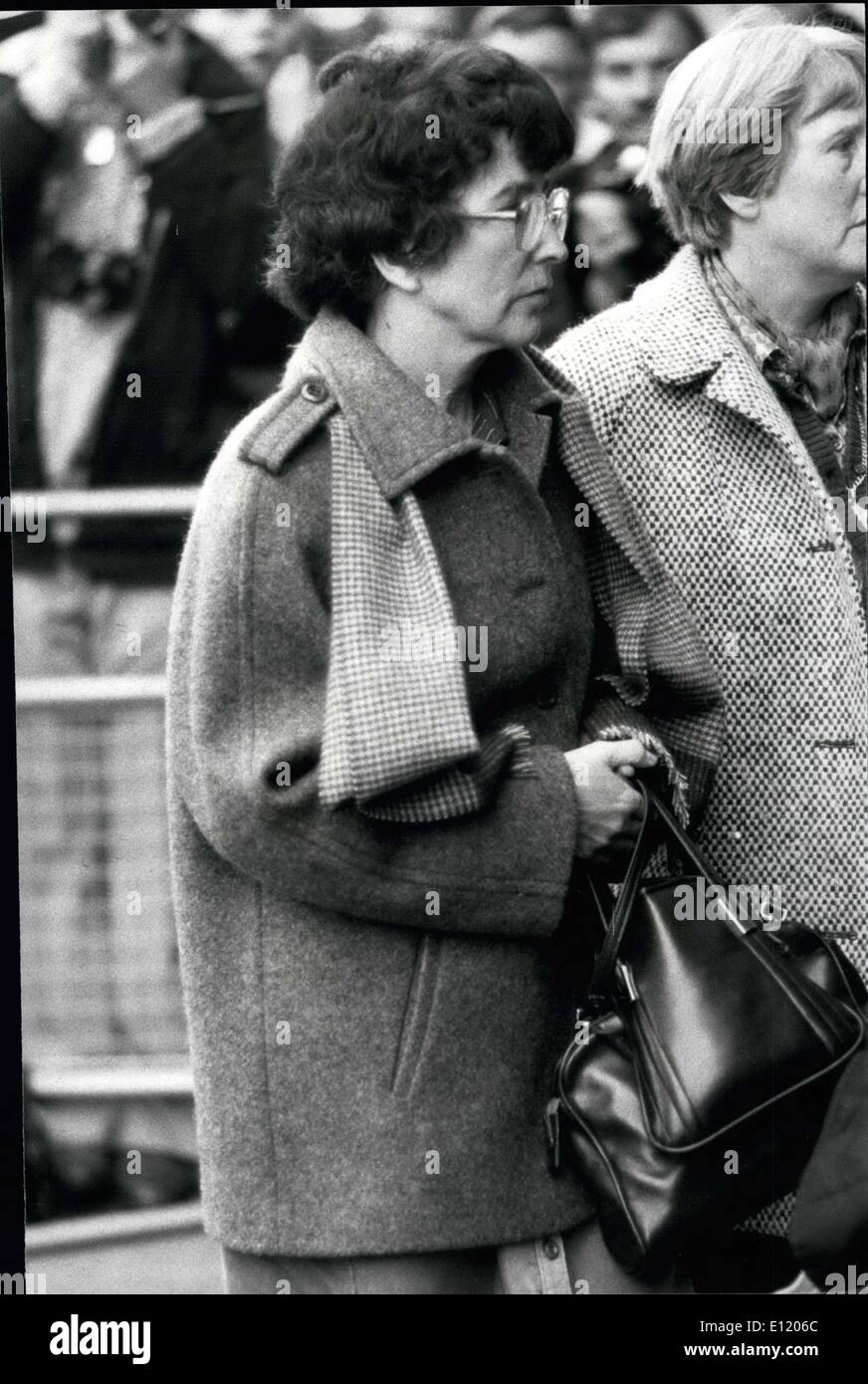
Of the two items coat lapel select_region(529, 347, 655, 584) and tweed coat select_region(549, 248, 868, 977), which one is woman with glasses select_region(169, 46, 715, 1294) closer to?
coat lapel select_region(529, 347, 655, 584)

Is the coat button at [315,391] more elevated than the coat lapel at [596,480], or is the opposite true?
the coat button at [315,391]

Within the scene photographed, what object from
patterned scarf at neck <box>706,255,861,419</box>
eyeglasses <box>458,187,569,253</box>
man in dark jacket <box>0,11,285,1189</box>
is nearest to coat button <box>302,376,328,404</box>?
eyeglasses <box>458,187,569,253</box>

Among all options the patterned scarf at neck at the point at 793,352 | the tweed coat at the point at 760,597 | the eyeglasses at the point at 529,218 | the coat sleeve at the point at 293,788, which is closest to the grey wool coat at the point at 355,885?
the coat sleeve at the point at 293,788

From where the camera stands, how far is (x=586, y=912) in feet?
8.05

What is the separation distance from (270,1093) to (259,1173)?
0.32 feet

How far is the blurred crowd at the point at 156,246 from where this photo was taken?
3332 mm

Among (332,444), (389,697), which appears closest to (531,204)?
(332,444)

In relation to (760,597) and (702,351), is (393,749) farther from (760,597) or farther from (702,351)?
(702,351)

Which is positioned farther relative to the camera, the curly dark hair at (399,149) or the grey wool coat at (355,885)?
the curly dark hair at (399,149)

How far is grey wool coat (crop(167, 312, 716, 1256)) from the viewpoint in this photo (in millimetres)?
2201

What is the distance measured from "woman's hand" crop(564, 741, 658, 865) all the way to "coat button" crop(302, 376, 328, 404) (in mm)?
503

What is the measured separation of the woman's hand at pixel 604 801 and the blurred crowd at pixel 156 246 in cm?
135

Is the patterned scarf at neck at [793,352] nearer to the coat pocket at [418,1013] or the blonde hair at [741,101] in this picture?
the blonde hair at [741,101]
